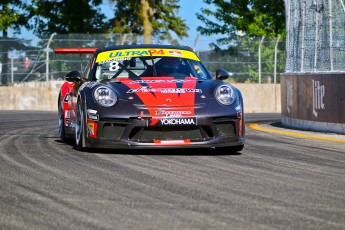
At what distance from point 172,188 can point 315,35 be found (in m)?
8.97

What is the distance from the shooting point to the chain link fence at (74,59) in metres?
30.2

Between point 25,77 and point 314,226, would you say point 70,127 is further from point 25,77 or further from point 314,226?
point 25,77

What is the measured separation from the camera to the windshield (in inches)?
468

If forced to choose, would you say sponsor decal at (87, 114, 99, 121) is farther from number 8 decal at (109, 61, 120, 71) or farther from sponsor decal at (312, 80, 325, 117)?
sponsor decal at (312, 80, 325, 117)

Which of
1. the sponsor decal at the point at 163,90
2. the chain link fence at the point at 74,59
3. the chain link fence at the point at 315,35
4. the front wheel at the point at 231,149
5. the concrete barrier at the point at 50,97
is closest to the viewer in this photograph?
the sponsor decal at the point at 163,90

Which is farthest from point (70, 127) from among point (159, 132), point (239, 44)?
point (239, 44)

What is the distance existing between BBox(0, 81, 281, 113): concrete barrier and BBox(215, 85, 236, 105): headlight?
1982 centimetres

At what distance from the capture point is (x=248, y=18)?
138ft

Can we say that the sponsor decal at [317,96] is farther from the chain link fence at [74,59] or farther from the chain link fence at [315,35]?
the chain link fence at [74,59]

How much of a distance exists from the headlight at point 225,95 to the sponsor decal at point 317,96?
4290 mm

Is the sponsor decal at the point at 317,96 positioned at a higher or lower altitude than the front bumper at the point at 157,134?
higher

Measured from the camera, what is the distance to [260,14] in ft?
136

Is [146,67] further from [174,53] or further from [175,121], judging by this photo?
[175,121]

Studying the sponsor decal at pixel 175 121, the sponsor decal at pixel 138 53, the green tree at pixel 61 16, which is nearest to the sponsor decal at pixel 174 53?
the sponsor decal at pixel 138 53
